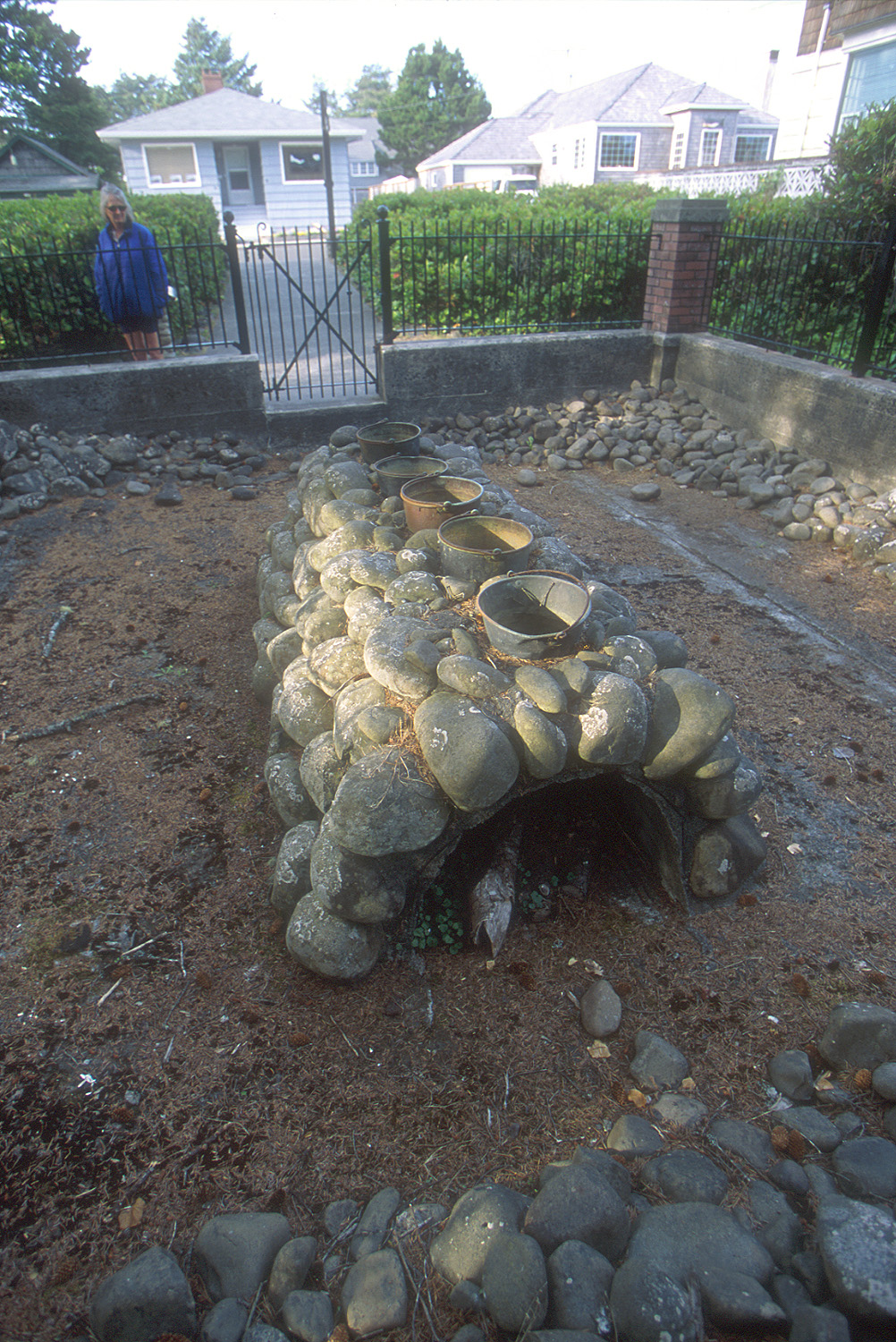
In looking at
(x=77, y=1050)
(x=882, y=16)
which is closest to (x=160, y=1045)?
(x=77, y=1050)

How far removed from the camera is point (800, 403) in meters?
7.09

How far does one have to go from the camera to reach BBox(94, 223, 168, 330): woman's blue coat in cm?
768

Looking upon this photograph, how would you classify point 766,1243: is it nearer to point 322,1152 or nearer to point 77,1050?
point 322,1152

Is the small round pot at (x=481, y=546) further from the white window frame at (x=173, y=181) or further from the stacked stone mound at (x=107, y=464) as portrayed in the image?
the white window frame at (x=173, y=181)

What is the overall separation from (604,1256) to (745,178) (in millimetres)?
23868

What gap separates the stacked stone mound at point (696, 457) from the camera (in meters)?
6.11

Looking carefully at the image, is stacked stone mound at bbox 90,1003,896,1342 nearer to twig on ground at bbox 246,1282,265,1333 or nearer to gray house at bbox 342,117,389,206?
twig on ground at bbox 246,1282,265,1333

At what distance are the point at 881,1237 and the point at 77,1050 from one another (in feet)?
7.29

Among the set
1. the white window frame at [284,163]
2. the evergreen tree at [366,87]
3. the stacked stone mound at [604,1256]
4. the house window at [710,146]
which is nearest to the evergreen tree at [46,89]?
the white window frame at [284,163]

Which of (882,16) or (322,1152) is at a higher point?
(882,16)

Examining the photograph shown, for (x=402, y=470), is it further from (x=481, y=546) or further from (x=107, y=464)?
(x=107, y=464)

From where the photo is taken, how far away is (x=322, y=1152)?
7.06ft

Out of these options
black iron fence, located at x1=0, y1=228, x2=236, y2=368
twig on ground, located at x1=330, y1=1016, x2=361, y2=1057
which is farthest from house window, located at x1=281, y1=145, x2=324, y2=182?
twig on ground, located at x1=330, y1=1016, x2=361, y2=1057

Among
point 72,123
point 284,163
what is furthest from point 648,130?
point 72,123
